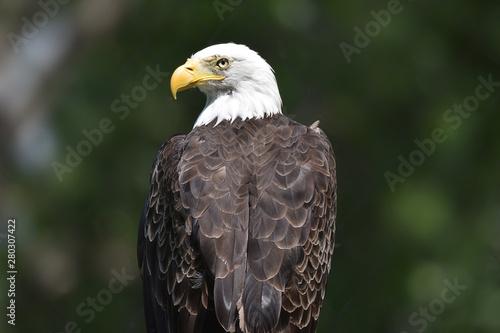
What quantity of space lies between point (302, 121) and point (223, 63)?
1.28m

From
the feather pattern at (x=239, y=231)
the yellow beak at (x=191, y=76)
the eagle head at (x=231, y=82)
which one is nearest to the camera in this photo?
the feather pattern at (x=239, y=231)

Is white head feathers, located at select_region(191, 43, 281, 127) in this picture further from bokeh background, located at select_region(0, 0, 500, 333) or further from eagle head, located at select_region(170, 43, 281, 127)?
bokeh background, located at select_region(0, 0, 500, 333)

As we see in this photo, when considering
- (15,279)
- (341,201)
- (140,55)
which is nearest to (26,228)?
(15,279)

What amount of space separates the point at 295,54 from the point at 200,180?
2.21 metres

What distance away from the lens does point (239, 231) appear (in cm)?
418

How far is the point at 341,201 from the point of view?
20.7 ft

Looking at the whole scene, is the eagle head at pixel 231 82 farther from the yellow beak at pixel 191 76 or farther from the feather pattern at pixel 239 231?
the feather pattern at pixel 239 231

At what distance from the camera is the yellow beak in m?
5.03

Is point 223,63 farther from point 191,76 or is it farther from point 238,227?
point 238,227

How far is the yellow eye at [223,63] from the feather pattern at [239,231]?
49 cm

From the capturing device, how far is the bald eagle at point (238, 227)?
4.09m

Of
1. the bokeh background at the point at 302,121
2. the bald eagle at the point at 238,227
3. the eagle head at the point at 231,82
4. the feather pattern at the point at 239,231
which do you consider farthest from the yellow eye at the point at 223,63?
the bokeh background at the point at 302,121

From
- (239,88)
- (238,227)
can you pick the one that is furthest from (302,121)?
(238,227)

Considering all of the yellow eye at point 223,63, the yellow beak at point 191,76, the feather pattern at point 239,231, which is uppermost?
the yellow eye at point 223,63
